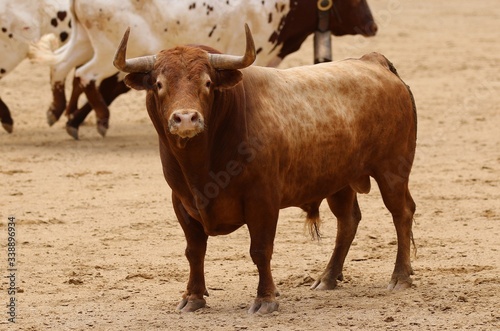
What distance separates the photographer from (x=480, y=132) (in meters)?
12.2

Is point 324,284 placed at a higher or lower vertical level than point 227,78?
lower

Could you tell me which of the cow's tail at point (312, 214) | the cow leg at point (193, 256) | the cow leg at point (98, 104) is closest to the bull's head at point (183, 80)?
the cow leg at point (193, 256)

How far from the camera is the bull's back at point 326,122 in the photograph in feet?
20.7

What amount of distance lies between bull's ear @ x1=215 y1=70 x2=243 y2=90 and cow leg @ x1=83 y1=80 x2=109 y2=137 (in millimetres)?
5801

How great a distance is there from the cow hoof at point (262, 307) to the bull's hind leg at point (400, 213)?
2.73 feet

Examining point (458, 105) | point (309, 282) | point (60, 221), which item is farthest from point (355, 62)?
point (458, 105)

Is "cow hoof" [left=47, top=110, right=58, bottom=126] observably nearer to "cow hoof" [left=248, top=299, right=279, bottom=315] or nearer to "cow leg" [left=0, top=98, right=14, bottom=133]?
"cow leg" [left=0, top=98, right=14, bottom=133]

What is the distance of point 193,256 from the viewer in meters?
6.42

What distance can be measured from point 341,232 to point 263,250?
2.98ft

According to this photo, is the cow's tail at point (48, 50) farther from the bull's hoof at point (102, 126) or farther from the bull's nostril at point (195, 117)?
the bull's nostril at point (195, 117)

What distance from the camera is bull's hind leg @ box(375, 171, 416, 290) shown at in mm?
6789

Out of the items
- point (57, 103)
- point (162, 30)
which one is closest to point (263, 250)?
point (162, 30)

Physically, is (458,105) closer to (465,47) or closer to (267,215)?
(465,47)

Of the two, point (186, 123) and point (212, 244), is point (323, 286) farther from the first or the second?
point (186, 123)
